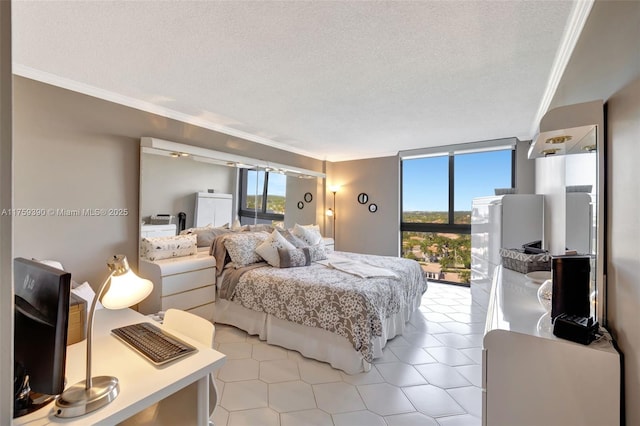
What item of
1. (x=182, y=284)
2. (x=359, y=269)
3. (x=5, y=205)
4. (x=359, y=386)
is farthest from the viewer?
(x=359, y=269)

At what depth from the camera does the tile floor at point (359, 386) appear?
1.80m

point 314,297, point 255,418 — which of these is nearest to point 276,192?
point 314,297

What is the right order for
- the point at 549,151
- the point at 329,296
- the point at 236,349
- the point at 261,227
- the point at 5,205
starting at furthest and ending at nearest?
the point at 261,227 → the point at 236,349 → the point at 329,296 → the point at 549,151 → the point at 5,205

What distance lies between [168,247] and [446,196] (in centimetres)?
445

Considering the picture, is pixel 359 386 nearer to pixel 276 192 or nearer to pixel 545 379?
pixel 545 379

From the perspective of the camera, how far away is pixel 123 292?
979 mm

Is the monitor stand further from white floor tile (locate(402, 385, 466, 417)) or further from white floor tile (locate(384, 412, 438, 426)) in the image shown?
white floor tile (locate(402, 385, 466, 417))

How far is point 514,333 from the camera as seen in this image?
3.57ft

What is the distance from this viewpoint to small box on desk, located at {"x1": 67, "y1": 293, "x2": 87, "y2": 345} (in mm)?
1284

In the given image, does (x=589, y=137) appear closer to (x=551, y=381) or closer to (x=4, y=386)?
(x=551, y=381)

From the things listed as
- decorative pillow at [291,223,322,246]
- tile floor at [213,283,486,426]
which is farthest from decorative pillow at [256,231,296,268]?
tile floor at [213,283,486,426]

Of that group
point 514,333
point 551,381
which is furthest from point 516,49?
point 551,381

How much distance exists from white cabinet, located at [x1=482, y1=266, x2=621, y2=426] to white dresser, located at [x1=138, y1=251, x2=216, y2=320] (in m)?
2.76

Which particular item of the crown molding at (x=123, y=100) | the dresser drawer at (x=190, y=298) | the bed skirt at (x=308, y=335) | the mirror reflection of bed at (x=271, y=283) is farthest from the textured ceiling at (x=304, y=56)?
the bed skirt at (x=308, y=335)
